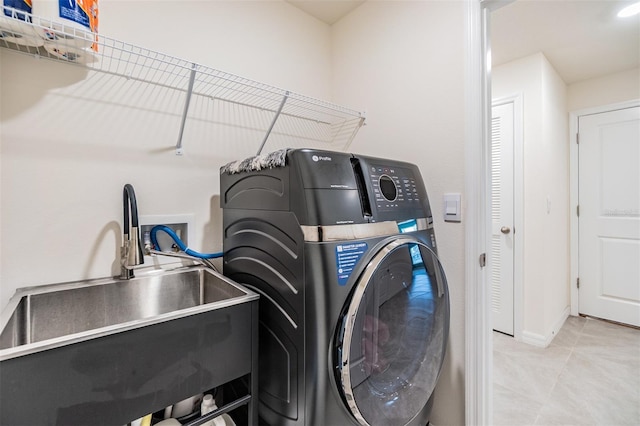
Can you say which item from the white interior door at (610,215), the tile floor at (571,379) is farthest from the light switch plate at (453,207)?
the white interior door at (610,215)

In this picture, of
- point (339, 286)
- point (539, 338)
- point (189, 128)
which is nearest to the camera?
point (339, 286)

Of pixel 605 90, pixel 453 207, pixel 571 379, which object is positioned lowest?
pixel 571 379

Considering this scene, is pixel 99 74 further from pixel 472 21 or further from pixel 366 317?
pixel 472 21

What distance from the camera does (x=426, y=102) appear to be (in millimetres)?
1510

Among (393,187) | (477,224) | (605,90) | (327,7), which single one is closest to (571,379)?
(477,224)

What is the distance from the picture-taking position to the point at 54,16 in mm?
848

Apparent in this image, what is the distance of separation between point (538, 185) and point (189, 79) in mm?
2871

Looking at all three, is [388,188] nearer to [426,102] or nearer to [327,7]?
[426,102]

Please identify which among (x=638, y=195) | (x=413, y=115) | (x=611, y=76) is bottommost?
(x=638, y=195)

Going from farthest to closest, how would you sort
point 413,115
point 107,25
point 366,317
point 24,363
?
point 413,115, point 107,25, point 366,317, point 24,363

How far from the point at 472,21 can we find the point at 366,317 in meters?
1.35

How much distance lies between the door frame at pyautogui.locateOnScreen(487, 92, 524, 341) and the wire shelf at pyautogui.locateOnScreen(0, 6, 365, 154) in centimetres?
179

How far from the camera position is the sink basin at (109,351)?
66cm

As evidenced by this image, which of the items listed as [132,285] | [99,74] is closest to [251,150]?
[99,74]
